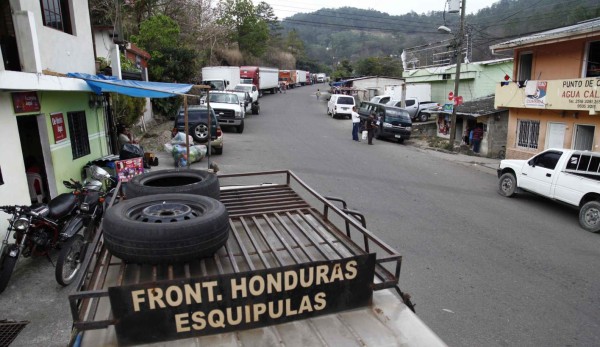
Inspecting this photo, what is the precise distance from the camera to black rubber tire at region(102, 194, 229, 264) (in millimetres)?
2467

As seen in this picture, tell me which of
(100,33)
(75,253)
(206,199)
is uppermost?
(100,33)

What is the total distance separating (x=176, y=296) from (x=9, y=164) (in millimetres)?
6090

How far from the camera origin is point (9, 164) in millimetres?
6645

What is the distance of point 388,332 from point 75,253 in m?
5.20

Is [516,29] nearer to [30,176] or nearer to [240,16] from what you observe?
[240,16]

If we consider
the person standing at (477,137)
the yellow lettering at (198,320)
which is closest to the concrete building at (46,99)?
the yellow lettering at (198,320)

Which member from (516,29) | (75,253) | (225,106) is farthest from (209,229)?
(516,29)

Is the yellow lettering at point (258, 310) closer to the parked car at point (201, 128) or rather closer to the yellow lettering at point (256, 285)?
the yellow lettering at point (256, 285)

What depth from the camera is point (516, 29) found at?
128 feet

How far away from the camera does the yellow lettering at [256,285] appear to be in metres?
2.31

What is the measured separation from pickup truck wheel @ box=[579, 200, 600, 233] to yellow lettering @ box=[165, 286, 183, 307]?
10068 mm

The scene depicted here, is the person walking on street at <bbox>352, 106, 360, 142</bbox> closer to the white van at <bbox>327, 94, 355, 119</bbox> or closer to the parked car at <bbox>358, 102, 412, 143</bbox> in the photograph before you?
the parked car at <bbox>358, 102, 412, 143</bbox>

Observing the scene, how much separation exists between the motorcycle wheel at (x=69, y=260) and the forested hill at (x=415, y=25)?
18690 millimetres

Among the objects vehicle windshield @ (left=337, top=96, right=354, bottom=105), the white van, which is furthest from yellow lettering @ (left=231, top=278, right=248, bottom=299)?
vehicle windshield @ (left=337, top=96, right=354, bottom=105)
